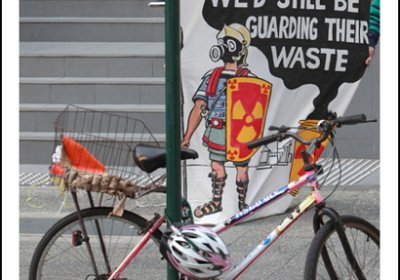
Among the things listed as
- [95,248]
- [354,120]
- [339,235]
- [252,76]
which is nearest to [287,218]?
[339,235]

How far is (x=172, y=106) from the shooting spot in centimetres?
375

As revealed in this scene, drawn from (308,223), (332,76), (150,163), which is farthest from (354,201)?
(150,163)

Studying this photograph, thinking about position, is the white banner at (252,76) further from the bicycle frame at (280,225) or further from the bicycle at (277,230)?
the bicycle frame at (280,225)

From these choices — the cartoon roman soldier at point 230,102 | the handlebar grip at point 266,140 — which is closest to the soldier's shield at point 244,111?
the cartoon roman soldier at point 230,102

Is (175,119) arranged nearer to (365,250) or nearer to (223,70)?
(365,250)

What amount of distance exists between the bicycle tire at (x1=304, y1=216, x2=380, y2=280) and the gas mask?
7.05 ft

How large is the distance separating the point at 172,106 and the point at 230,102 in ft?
7.49

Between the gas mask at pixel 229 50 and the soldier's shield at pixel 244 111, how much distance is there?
0.14 meters

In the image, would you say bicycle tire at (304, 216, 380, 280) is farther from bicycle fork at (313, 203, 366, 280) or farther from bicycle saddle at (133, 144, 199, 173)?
bicycle saddle at (133, 144, 199, 173)

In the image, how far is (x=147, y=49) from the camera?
353 inches

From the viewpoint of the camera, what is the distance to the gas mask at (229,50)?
19.7 feet

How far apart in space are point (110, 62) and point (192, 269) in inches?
208

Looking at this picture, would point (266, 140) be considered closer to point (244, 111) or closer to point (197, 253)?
point (197, 253)

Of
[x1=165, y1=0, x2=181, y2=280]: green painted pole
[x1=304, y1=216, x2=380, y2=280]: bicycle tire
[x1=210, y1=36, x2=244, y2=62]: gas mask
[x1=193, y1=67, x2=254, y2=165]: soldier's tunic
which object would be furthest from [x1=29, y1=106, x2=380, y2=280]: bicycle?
[x1=210, y1=36, x2=244, y2=62]: gas mask
